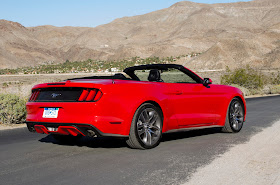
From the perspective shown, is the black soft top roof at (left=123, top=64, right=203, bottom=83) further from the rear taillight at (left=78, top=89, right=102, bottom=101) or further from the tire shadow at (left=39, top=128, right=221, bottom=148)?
the rear taillight at (left=78, top=89, right=102, bottom=101)

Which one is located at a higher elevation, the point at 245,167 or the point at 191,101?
the point at 191,101

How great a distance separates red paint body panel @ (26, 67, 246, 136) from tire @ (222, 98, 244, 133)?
86 centimetres

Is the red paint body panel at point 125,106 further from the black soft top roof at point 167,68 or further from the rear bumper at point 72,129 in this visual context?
Result: the black soft top roof at point 167,68

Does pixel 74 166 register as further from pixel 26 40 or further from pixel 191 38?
pixel 26 40

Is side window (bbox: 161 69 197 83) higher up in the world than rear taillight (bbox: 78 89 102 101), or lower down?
higher up

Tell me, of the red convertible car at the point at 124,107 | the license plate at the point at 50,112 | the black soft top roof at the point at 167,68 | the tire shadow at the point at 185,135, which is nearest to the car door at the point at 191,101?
the red convertible car at the point at 124,107

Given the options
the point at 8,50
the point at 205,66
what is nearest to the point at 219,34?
the point at 205,66

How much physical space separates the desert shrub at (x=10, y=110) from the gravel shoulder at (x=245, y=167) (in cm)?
731

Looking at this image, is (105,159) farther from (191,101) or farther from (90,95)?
(191,101)

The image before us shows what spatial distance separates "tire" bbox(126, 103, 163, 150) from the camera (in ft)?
22.0

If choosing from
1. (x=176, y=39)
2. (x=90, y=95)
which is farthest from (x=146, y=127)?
(x=176, y=39)

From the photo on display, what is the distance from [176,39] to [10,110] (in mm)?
132093

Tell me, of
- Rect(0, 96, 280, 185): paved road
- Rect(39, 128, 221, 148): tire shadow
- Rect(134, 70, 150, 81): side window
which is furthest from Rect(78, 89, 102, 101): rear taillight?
Rect(134, 70, 150, 81): side window

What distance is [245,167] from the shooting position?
5684 millimetres
